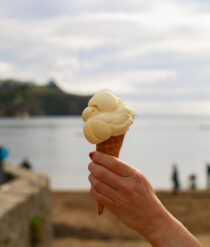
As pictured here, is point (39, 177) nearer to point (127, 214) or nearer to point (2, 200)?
point (2, 200)

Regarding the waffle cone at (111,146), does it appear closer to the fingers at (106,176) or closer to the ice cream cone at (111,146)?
the ice cream cone at (111,146)

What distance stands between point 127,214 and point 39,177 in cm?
965

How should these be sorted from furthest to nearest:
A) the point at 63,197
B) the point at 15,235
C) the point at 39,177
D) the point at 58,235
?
1. the point at 63,197
2. the point at 58,235
3. the point at 39,177
4. the point at 15,235

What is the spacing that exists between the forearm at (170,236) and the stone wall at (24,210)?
5.49 metres

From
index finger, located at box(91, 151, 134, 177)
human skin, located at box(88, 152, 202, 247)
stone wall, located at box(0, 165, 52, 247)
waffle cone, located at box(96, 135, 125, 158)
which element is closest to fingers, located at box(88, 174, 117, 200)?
human skin, located at box(88, 152, 202, 247)

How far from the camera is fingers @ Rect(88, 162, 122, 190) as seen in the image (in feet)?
7.68

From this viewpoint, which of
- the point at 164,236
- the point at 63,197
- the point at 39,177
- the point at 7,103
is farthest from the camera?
the point at 7,103

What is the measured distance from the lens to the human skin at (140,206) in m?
2.31

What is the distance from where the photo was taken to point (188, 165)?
56.0m

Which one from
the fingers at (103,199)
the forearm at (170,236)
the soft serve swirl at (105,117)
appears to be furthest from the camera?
the soft serve swirl at (105,117)

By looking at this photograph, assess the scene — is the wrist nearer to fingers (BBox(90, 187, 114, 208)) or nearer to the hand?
the hand

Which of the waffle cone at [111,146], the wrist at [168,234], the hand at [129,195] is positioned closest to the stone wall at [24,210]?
the waffle cone at [111,146]

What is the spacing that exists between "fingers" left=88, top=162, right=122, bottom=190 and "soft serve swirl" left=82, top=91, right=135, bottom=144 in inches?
11.7

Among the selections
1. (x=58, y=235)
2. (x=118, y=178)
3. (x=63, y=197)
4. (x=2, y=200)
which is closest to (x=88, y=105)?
→ (x=118, y=178)
